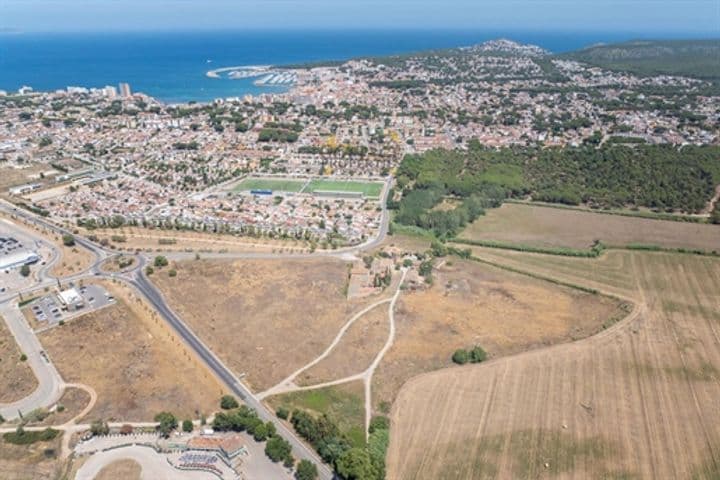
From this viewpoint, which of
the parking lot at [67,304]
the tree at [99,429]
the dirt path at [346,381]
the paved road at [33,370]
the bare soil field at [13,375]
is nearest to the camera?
the tree at [99,429]

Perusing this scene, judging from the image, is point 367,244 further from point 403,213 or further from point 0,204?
point 0,204

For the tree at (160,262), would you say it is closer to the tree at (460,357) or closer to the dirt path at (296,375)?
the dirt path at (296,375)

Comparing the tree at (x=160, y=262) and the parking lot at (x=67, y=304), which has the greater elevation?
the tree at (x=160, y=262)

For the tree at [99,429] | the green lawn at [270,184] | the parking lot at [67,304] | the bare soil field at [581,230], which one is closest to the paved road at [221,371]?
the parking lot at [67,304]

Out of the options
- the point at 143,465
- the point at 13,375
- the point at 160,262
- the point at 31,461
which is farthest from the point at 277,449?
the point at 160,262

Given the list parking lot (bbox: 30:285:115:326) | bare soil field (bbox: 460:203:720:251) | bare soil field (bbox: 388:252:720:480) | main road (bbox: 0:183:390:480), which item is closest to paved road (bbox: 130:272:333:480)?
main road (bbox: 0:183:390:480)

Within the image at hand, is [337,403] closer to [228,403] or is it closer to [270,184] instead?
[228,403]
